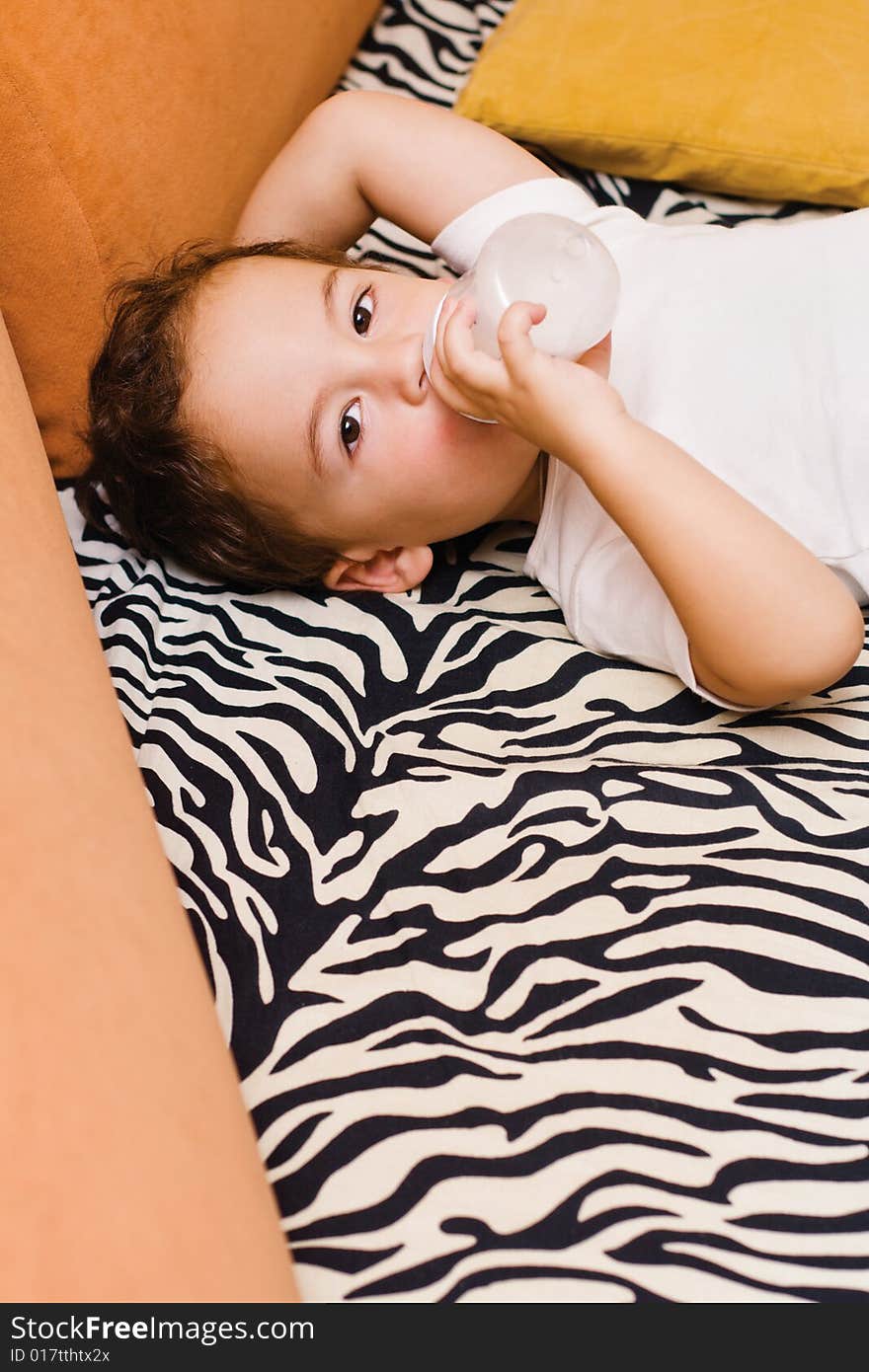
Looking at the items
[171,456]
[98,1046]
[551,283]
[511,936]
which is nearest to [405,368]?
[551,283]

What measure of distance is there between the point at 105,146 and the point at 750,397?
75 cm

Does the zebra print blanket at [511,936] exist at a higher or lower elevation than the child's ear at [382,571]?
lower

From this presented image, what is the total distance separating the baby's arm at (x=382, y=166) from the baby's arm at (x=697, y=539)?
486 mm

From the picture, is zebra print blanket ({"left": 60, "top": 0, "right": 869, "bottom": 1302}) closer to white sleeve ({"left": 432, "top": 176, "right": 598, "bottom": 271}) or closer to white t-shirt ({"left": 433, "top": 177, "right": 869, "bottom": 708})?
white t-shirt ({"left": 433, "top": 177, "right": 869, "bottom": 708})

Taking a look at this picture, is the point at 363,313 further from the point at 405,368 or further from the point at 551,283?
the point at 551,283

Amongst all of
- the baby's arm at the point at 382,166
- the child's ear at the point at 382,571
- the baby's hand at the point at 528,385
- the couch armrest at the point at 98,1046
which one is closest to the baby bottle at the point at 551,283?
the baby's hand at the point at 528,385

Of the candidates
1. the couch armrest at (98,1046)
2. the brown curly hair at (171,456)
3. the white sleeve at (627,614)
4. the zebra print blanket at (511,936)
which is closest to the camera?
the couch armrest at (98,1046)

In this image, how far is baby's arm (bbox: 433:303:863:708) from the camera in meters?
1.02

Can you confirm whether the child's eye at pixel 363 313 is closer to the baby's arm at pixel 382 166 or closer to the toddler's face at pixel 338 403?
the toddler's face at pixel 338 403

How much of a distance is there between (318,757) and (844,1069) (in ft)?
1.75

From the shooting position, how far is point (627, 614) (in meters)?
1.18

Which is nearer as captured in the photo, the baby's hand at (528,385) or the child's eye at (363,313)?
the baby's hand at (528,385)

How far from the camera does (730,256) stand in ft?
4.15

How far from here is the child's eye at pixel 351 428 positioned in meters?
1.20
